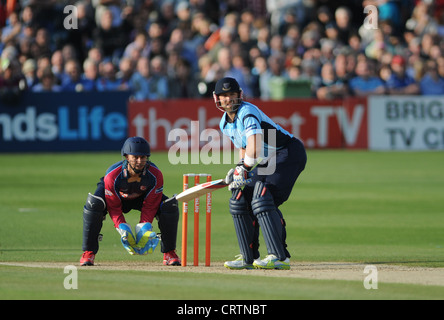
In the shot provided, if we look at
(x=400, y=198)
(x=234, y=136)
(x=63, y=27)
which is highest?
(x=63, y=27)

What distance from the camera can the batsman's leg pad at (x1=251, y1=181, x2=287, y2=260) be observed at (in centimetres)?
1008

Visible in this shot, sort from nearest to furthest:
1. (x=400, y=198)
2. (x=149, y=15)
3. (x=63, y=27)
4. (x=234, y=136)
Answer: (x=234, y=136), (x=400, y=198), (x=63, y=27), (x=149, y=15)

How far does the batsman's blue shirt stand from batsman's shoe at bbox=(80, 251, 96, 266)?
2030mm

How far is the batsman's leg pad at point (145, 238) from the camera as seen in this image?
406 inches

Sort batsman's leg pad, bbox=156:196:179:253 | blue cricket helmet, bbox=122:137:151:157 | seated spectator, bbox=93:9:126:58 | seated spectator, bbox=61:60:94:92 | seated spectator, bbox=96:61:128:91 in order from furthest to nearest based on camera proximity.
→ seated spectator, bbox=93:9:126:58, seated spectator, bbox=96:61:128:91, seated spectator, bbox=61:60:94:92, batsman's leg pad, bbox=156:196:179:253, blue cricket helmet, bbox=122:137:151:157

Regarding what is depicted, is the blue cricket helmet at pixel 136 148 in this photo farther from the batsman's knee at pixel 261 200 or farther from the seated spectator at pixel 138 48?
the seated spectator at pixel 138 48

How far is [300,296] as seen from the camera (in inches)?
328

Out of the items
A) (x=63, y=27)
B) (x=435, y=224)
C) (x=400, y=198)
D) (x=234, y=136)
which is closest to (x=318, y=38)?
(x=63, y=27)

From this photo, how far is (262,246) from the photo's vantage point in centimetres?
1297

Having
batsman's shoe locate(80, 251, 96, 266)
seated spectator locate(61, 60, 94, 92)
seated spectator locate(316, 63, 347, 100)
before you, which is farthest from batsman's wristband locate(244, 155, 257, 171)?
seated spectator locate(316, 63, 347, 100)

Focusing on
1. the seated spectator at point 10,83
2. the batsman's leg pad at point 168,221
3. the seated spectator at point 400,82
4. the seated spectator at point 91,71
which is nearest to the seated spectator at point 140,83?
the seated spectator at point 91,71

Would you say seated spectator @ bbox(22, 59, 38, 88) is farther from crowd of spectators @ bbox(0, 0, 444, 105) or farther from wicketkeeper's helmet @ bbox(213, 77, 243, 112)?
wicketkeeper's helmet @ bbox(213, 77, 243, 112)
